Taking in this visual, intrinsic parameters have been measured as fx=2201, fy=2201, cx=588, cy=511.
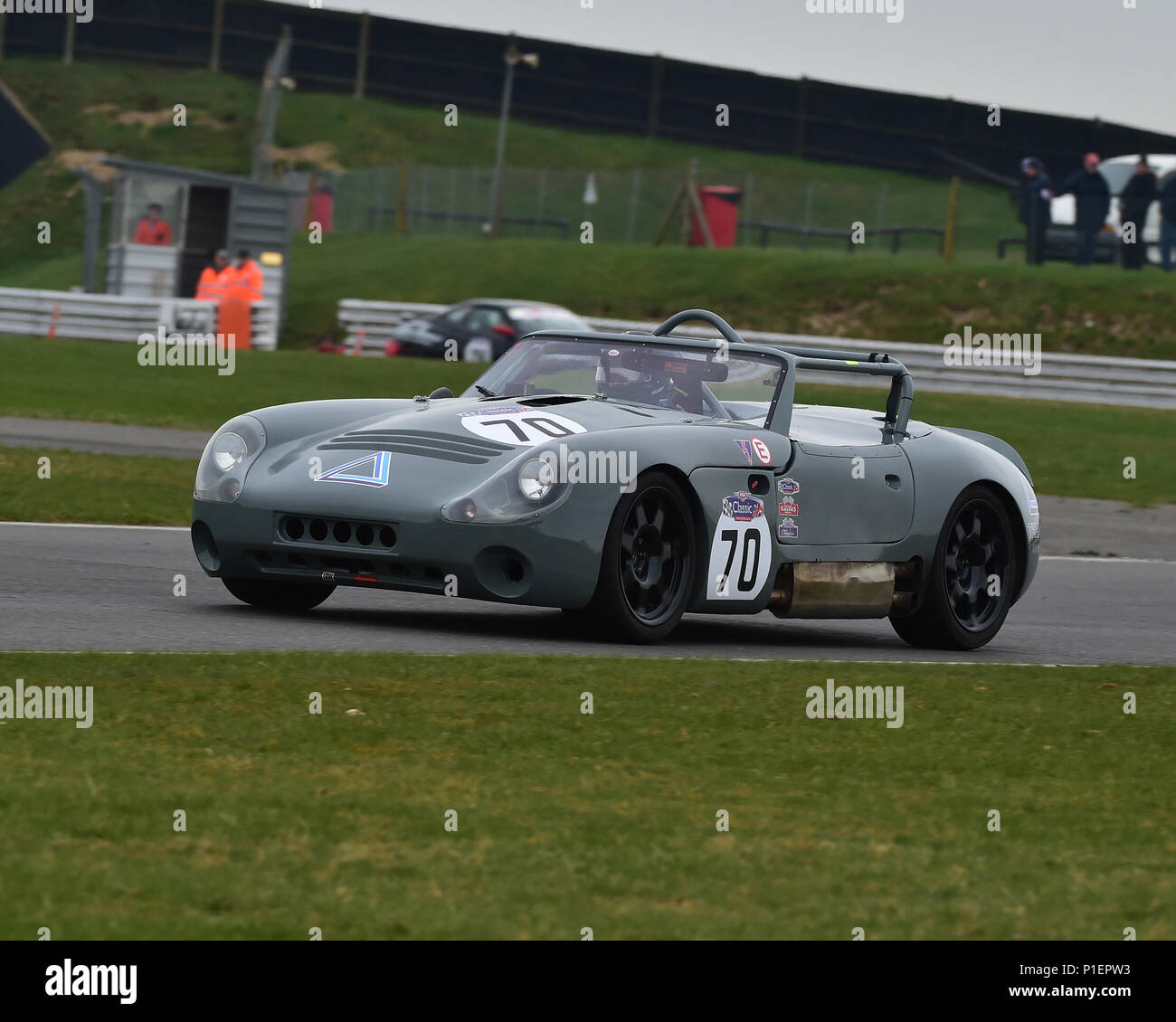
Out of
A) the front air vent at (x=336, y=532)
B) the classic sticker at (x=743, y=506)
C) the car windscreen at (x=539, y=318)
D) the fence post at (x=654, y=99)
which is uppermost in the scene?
the fence post at (x=654, y=99)

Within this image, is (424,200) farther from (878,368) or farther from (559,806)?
(559,806)

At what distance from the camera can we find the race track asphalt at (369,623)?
25.7ft

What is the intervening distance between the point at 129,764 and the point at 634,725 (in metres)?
1.59

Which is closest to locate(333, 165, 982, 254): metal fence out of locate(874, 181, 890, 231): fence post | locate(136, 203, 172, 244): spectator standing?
locate(874, 181, 890, 231): fence post

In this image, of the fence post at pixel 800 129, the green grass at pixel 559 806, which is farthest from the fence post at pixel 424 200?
the green grass at pixel 559 806

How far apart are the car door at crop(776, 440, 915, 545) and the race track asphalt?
1.62 ft

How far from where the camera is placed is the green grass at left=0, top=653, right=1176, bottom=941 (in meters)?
4.24

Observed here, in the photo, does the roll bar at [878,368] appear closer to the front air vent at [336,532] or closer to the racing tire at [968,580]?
the racing tire at [968,580]

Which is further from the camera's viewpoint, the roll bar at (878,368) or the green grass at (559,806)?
the roll bar at (878,368)

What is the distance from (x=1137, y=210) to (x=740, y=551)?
26.3m

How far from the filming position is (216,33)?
71.6 m

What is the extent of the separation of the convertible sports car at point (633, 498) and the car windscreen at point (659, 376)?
0.01 meters

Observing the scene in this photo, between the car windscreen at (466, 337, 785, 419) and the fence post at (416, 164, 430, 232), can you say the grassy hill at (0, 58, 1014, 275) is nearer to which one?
the fence post at (416, 164, 430, 232)

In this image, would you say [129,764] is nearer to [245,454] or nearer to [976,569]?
[245,454]
